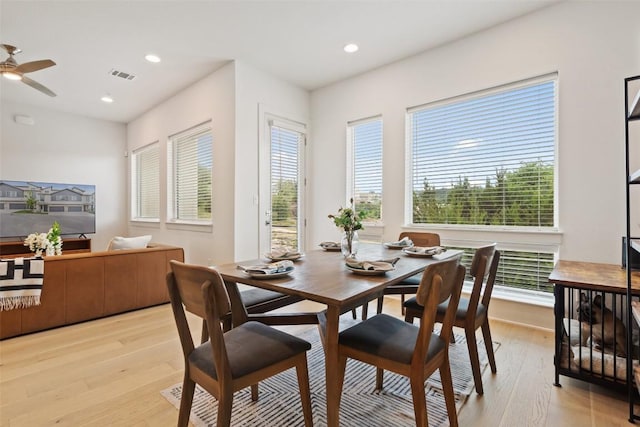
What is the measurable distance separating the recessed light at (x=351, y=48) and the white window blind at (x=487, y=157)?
0.97 metres

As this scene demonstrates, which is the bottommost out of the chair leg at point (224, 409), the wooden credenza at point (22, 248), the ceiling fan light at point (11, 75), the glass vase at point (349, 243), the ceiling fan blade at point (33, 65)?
the chair leg at point (224, 409)

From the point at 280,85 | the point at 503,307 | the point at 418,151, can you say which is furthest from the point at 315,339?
the point at 280,85

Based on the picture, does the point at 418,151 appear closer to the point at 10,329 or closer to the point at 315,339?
the point at 315,339

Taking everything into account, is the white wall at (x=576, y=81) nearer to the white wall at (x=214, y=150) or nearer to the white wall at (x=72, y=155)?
the white wall at (x=214, y=150)

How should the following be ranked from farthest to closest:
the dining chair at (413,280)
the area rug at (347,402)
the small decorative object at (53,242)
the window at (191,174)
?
the window at (191,174) → the small decorative object at (53,242) → the dining chair at (413,280) → the area rug at (347,402)

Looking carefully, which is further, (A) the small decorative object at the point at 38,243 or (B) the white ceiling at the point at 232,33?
(A) the small decorative object at the point at 38,243

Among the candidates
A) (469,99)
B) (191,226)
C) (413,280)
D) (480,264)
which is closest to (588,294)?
(480,264)

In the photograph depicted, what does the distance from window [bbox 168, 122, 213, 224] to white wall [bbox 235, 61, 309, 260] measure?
0.74 m

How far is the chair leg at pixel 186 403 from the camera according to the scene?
4.36 ft

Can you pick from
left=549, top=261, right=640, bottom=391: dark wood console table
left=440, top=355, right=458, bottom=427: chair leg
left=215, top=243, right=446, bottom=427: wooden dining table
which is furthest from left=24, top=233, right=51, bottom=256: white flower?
left=549, top=261, right=640, bottom=391: dark wood console table

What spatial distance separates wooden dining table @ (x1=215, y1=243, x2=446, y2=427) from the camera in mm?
1238

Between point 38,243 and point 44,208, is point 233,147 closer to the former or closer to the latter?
point 38,243

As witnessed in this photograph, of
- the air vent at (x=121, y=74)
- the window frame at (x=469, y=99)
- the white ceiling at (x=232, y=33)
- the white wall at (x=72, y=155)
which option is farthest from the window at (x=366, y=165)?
the white wall at (x=72, y=155)

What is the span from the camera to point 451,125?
344 cm
